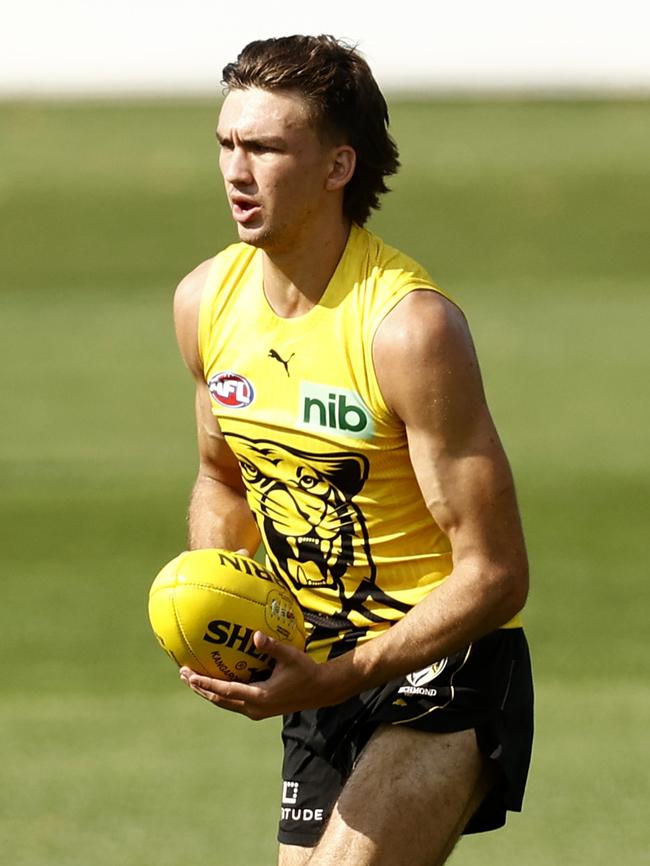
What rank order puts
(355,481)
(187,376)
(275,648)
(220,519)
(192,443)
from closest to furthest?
(275,648) < (355,481) < (220,519) < (192,443) < (187,376)

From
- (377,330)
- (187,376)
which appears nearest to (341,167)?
(377,330)

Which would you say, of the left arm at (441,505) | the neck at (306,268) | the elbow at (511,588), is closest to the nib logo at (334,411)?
the left arm at (441,505)

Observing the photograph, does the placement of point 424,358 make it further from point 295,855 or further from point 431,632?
point 295,855

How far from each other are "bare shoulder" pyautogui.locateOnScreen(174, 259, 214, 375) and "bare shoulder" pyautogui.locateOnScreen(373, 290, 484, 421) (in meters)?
0.76

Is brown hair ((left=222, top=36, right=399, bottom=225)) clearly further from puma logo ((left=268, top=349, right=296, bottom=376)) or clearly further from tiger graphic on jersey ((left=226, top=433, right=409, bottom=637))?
tiger graphic on jersey ((left=226, top=433, right=409, bottom=637))

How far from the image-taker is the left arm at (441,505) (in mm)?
4727

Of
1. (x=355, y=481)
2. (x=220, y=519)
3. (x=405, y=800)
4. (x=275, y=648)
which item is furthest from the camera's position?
(x=220, y=519)

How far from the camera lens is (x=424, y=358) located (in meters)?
4.72

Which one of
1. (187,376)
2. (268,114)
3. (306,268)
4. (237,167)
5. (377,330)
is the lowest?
(377,330)

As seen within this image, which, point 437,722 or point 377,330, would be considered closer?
point 377,330

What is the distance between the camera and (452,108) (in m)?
27.2

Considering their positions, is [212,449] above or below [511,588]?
above

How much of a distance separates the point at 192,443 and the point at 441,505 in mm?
9115

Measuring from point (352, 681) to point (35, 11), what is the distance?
2411cm
